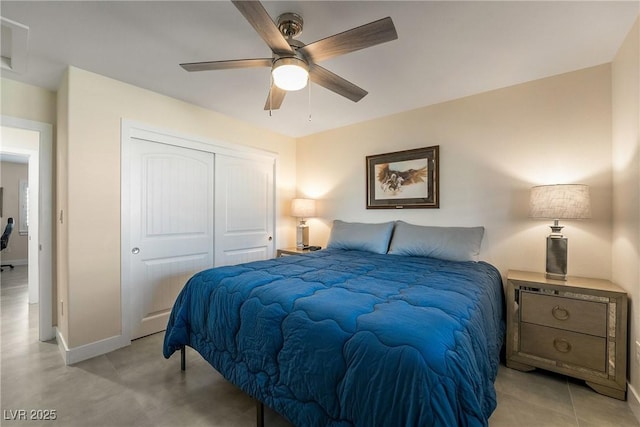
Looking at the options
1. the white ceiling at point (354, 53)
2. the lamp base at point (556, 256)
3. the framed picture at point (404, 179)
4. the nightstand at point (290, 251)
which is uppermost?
the white ceiling at point (354, 53)

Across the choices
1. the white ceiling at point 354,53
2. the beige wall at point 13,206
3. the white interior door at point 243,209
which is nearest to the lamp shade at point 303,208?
the white interior door at point 243,209

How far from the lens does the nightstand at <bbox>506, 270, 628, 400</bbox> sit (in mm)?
1780

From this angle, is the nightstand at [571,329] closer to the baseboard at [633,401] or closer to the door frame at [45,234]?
the baseboard at [633,401]

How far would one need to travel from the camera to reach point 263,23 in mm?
1317

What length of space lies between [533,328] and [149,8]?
3.38 m

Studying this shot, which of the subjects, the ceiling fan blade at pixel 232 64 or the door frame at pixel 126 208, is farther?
the door frame at pixel 126 208

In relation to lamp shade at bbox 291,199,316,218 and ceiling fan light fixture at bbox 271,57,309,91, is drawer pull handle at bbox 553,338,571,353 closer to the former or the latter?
ceiling fan light fixture at bbox 271,57,309,91

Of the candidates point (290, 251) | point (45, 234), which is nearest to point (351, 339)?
point (290, 251)

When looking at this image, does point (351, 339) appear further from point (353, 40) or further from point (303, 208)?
point (303, 208)

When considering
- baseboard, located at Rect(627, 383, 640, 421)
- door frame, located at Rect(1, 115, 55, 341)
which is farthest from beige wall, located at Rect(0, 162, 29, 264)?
baseboard, located at Rect(627, 383, 640, 421)

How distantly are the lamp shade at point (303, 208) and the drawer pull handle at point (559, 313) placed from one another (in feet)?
8.92

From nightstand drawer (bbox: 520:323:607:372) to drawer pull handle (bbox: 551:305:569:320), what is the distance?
10 centimetres

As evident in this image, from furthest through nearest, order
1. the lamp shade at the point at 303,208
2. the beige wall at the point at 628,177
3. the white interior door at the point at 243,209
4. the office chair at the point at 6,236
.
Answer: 1. the office chair at the point at 6,236
2. the lamp shade at the point at 303,208
3. the white interior door at the point at 243,209
4. the beige wall at the point at 628,177

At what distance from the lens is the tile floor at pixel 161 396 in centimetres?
158
